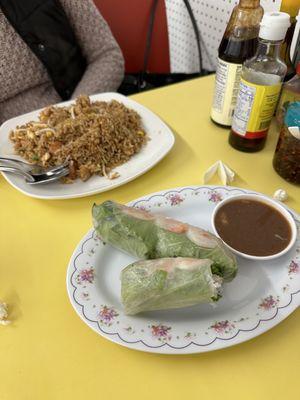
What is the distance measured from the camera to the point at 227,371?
539mm

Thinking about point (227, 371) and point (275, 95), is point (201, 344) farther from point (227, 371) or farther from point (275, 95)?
point (275, 95)

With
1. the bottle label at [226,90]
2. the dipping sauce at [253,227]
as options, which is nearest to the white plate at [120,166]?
the bottle label at [226,90]

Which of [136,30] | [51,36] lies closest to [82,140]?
[51,36]

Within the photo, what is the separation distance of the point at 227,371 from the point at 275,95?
584mm

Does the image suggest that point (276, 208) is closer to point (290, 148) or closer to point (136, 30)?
point (290, 148)

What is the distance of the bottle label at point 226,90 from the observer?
87 cm

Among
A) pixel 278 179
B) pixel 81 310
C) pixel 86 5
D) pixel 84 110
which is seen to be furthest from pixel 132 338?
pixel 86 5

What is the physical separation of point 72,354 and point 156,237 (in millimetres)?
Result: 231

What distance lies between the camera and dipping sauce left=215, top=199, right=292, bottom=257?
0.64 metres

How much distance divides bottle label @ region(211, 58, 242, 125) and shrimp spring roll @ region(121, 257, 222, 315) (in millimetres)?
512

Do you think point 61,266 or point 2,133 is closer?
point 61,266

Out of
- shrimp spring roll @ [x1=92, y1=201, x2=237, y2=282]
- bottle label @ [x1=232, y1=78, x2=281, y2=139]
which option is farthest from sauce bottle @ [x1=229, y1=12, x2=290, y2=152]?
shrimp spring roll @ [x1=92, y1=201, x2=237, y2=282]

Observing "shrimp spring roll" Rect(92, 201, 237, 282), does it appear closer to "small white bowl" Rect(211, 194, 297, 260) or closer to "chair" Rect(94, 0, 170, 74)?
"small white bowl" Rect(211, 194, 297, 260)

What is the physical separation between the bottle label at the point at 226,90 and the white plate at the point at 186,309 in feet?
1.20
